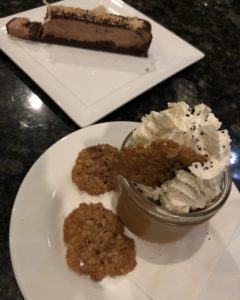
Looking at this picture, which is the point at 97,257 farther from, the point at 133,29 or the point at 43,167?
the point at 133,29

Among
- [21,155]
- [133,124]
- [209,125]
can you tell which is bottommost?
[21,155]

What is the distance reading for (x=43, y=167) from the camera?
885 mm

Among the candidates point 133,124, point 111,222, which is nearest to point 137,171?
point 111,222

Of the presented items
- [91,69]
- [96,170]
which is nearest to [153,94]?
[91,69]

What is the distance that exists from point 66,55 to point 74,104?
254 millimetres

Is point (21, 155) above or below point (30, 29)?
below

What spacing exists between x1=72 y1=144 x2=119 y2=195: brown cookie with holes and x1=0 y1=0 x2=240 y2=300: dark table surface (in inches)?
5.8

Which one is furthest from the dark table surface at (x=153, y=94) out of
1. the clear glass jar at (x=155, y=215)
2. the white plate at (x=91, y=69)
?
the clear glass jar at (x=155, y=215)

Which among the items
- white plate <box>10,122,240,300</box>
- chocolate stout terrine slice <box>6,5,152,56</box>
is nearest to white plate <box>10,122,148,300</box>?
white plate <box>10,122,240,300</box>

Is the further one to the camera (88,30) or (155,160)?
(88,30)

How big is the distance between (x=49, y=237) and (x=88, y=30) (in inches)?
29.8

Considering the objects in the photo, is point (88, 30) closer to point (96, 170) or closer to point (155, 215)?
point (96, 170)

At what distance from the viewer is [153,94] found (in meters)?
1.25

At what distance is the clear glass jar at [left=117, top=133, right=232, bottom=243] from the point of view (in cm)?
77
